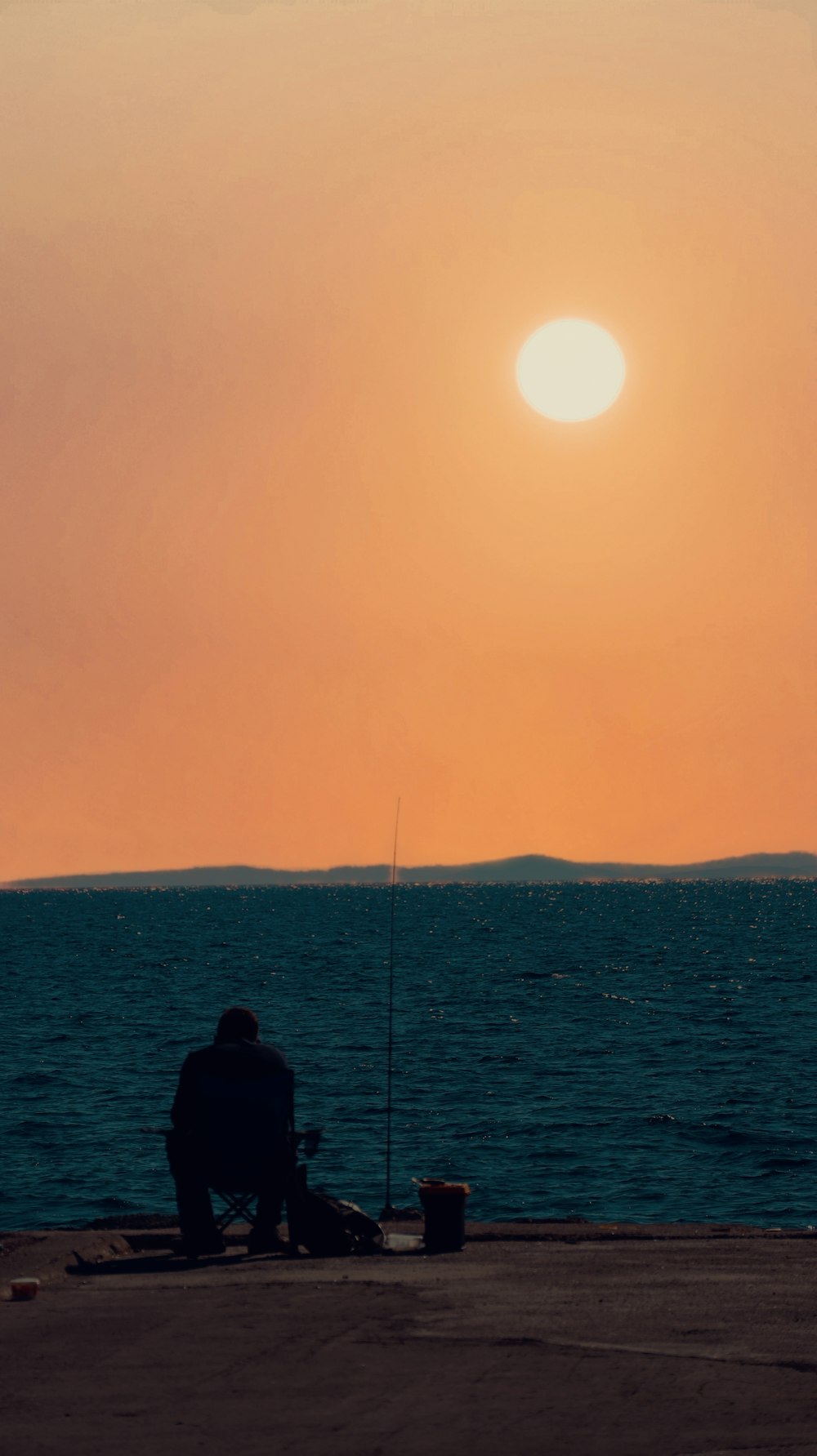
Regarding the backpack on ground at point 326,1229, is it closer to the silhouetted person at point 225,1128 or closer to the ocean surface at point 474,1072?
the silhouetted person at point 225,1128

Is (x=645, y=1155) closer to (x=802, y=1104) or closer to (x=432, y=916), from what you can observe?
(x=802, y=1104)

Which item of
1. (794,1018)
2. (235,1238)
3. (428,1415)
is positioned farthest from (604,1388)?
(794,1018)

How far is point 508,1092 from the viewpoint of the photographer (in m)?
40.7

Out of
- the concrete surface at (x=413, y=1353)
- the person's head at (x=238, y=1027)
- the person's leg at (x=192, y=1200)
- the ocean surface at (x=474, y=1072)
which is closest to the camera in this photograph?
the concrete surface at (x=413, y=1353)

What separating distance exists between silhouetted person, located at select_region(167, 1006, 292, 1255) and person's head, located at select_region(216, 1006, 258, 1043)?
14 cm

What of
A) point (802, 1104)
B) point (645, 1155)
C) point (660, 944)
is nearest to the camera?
point (645, 1155)

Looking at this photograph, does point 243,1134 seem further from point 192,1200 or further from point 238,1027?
point 238,1027

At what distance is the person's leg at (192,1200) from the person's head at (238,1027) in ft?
2.17

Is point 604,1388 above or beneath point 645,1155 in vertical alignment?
above

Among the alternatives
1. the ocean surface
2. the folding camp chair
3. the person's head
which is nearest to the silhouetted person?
the folding camp chair

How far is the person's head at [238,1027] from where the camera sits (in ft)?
35.9

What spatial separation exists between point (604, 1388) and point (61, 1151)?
26.6 m

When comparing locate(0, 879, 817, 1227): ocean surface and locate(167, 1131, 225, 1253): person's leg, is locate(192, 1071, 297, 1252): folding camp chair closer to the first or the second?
locate(167, 1131, 225, 1253): person's leg

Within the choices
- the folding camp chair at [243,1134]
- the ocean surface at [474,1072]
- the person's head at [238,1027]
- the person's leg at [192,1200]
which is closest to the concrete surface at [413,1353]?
the person's leg at [192,1200]
